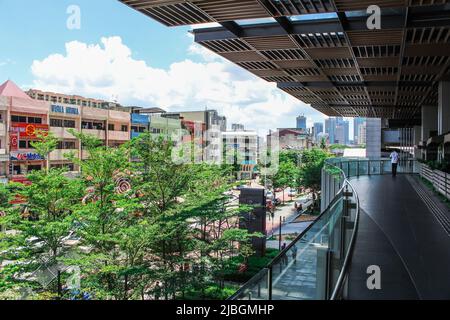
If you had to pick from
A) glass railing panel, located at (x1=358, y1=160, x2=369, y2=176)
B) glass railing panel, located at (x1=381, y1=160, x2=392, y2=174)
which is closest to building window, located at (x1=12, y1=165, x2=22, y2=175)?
glass railing panel, located at (x1=358, y1=160, x2=369, y2=176)

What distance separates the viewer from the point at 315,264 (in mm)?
3740

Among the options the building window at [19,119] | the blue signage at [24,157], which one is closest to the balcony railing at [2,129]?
the building window at [19,119]

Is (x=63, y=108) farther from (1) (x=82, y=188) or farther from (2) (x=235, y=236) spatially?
(2) (x=235, y=236)

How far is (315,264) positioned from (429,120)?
30012 mm

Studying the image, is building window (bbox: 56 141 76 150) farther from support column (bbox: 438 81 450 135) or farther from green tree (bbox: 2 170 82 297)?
support column (bbox: 438 81 450 135)

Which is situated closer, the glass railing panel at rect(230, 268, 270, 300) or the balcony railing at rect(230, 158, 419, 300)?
the glass railing panel at rect(230, 268, 270, 300)

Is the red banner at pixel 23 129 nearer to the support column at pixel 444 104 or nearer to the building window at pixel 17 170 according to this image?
the building window at pixel 17 170

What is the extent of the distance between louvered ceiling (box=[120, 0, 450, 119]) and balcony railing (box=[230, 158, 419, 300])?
6.43 metres

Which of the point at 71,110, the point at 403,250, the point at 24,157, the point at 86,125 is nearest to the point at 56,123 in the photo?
the point at 71,110

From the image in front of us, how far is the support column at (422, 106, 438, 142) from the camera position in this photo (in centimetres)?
2873

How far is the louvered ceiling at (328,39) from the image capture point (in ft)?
34.3

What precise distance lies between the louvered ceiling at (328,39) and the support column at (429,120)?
5.51 metres

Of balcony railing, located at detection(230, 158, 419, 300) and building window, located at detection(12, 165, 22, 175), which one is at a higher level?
balcony railing, located at detection(230, 158, 419, 300)

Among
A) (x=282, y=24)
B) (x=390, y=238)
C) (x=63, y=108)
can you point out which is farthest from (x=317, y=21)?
(x=63, y=108)
